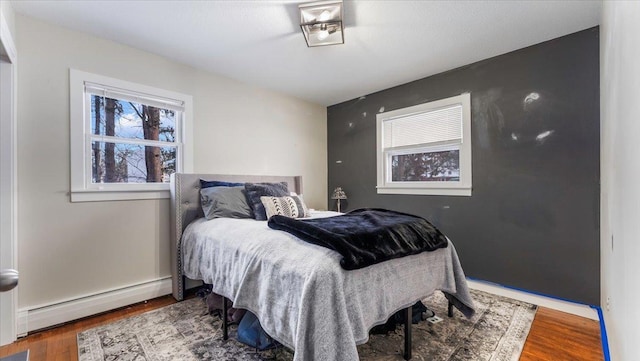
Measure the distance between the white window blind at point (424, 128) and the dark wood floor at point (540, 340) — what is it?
181 cm

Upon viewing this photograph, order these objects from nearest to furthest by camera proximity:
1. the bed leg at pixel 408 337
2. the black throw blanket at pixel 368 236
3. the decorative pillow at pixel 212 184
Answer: the black throw blanket at pixel 368 236 < the bed leg at pixel 408 337 < the decorative pillow at pixel 212 184

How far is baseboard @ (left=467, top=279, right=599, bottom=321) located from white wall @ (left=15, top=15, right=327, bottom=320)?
9.83 ft

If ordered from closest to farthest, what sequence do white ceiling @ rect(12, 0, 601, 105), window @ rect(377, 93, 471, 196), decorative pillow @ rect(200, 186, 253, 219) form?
1. white ceiling @ rect(12, 0, 601, 105)
2. decorative pillow @ rect(200, 186, 253, 219)
3. window @ rect(377, 93, 471, 196)

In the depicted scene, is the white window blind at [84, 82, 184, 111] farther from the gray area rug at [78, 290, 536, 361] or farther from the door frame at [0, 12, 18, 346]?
the gray area rug at [78, 290, 536, 361]

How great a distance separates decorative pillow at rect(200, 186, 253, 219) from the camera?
8.19 ft

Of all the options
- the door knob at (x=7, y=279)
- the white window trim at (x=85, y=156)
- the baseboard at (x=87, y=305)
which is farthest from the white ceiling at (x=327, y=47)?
the baseboard at (x=87, y=305)

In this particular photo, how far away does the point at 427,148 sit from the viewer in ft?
10.8

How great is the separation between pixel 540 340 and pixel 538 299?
72 cm

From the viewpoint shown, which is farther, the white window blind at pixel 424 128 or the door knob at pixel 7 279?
the white window blind at pixel 424 128

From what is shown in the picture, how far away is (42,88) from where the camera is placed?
6.89ft

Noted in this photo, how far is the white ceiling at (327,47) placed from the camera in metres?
1.97

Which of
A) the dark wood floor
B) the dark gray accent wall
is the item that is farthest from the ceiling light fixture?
the dark wood floor

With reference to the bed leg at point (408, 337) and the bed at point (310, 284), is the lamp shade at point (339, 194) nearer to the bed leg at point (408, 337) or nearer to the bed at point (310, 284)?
the bed at point (310, 284)

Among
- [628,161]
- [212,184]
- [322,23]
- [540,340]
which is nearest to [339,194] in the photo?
[212,184]
